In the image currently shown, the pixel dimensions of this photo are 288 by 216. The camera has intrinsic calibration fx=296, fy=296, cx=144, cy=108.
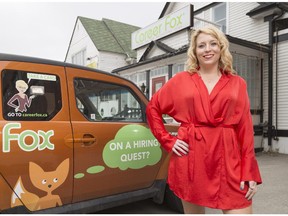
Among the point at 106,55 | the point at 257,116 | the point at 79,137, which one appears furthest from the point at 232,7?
the point at 79,137

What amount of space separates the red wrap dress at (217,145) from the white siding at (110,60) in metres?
18.2

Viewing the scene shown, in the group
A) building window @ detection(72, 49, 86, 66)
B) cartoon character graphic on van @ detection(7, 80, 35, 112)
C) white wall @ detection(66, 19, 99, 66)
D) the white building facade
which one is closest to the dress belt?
cartoon character graphic on van @ detection(7, 80, 35, 112)

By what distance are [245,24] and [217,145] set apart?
1086 centimetres

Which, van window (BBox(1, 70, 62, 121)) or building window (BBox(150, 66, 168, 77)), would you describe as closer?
van window (BBox(1, 70, 62, 121))

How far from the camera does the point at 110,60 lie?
20.2m

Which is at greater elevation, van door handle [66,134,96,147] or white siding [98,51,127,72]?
white siding [98,51,127,72]

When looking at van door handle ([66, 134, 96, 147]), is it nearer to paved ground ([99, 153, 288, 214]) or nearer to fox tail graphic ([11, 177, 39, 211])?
fox tail graphic ([11, 177, 39, 211])

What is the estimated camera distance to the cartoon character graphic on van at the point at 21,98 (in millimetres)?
2492

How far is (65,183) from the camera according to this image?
A: 269 centimetres

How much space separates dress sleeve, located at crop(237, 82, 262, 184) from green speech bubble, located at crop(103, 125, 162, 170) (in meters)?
1.46

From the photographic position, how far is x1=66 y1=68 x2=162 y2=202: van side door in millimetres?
2834

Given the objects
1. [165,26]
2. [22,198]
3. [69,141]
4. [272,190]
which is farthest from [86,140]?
[165,26]

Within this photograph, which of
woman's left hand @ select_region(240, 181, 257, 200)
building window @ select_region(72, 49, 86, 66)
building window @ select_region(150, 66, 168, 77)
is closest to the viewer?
woman's left hand @ select_region(240, 181, 257, 200)

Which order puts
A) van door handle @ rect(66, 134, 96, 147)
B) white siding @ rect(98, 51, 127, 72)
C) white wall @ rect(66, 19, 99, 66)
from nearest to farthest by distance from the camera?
van door handle @ rect(66, 134, 96, 147)
white siding @ rect(98, 51, 127, 72)
white wall @ rect(66, 19, 99, 66)
